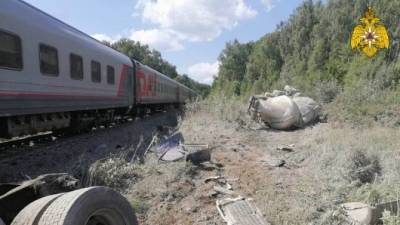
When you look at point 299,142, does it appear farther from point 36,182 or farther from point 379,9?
point 379,9

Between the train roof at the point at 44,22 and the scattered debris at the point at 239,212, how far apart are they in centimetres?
514

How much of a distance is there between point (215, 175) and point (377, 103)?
8.96 metres

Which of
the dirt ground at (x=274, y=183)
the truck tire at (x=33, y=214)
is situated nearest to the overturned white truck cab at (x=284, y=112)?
the dirt ground at (x=274, y=183)

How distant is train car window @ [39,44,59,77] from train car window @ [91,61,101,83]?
2177 mm

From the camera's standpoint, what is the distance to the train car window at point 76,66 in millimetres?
8508

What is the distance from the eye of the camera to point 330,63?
41.9 metres

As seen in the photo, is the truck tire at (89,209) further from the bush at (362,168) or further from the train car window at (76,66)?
the train car window at (76,66)

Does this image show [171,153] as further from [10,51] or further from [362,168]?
[10,51]

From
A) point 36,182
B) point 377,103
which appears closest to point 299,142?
point 377,103

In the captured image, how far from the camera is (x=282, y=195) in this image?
4.62 m

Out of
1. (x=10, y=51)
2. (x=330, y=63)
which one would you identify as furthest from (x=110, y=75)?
(x=330, y=63)

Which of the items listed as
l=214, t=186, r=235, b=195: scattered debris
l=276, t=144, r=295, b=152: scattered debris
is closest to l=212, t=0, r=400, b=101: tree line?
l=276, t=144, r=295, b=152: scattered debris

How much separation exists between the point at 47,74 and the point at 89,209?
5918 millimetres

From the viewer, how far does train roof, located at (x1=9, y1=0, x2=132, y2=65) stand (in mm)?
6315
